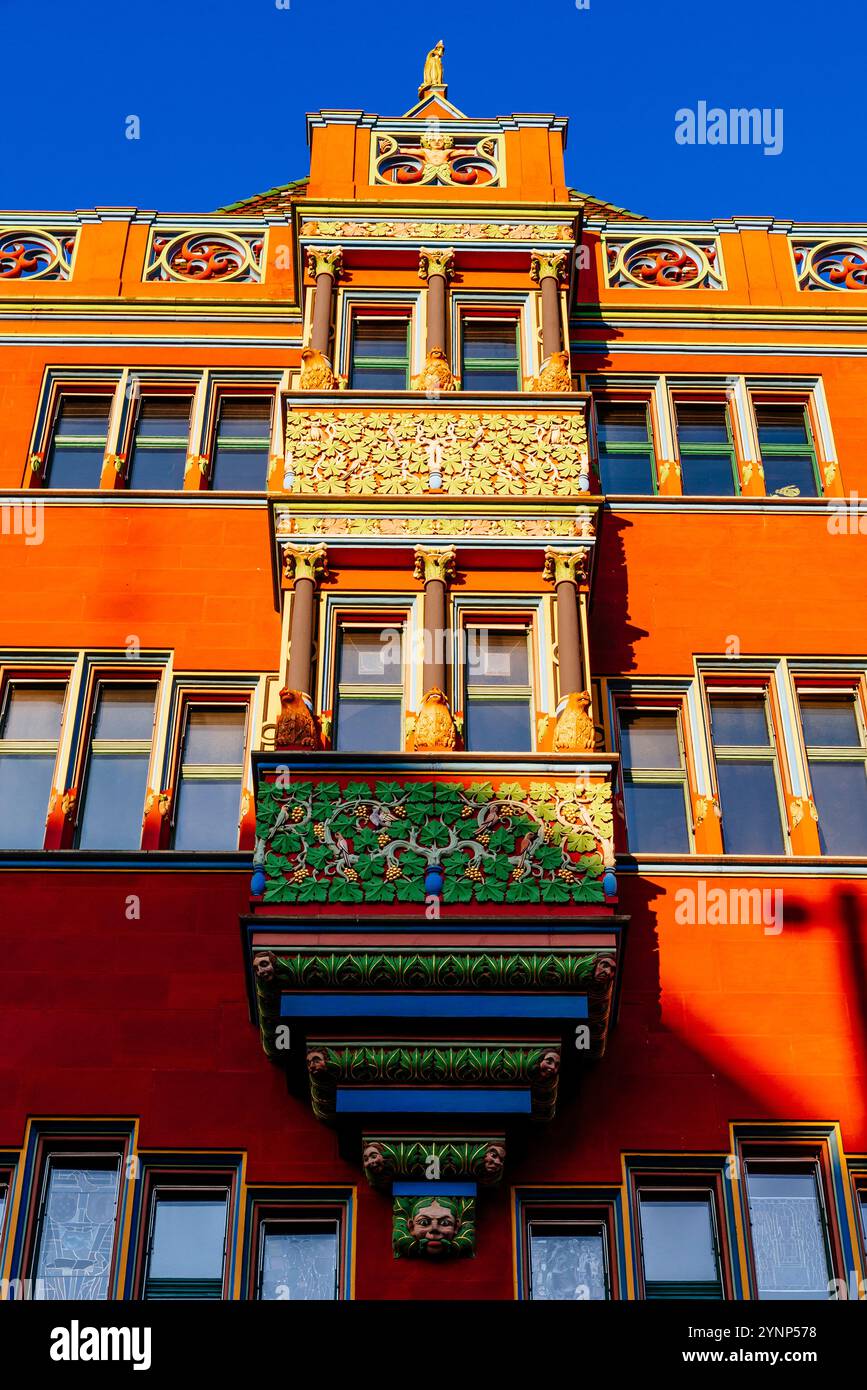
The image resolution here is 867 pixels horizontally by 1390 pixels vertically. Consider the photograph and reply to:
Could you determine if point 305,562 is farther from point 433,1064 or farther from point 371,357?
point 433,1064

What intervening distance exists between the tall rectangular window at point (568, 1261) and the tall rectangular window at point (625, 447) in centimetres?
836

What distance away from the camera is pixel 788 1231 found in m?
17.6

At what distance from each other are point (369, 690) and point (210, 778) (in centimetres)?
172

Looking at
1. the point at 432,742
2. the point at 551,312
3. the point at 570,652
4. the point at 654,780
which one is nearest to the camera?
the point at 432,742

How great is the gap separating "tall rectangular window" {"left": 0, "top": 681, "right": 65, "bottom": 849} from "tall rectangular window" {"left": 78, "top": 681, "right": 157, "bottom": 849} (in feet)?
1.25

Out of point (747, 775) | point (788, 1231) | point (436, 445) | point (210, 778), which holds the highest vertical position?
point (436, 445)

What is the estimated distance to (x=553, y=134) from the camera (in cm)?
2500

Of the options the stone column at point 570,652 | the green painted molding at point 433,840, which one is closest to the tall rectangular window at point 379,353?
the stone column at point 570,652

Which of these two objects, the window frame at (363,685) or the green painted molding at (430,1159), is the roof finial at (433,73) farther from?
the green painted molding at (430,1159)

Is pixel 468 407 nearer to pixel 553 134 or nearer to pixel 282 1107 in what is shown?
pixel 553 134

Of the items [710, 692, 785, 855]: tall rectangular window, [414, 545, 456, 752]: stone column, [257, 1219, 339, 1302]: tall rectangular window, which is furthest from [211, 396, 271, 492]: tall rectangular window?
[257, 1219, 339, 1302]: tall rectangular window

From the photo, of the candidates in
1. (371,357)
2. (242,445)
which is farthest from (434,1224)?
(371,357)

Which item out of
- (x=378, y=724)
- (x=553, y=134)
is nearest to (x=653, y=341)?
(x=553, y=134)
